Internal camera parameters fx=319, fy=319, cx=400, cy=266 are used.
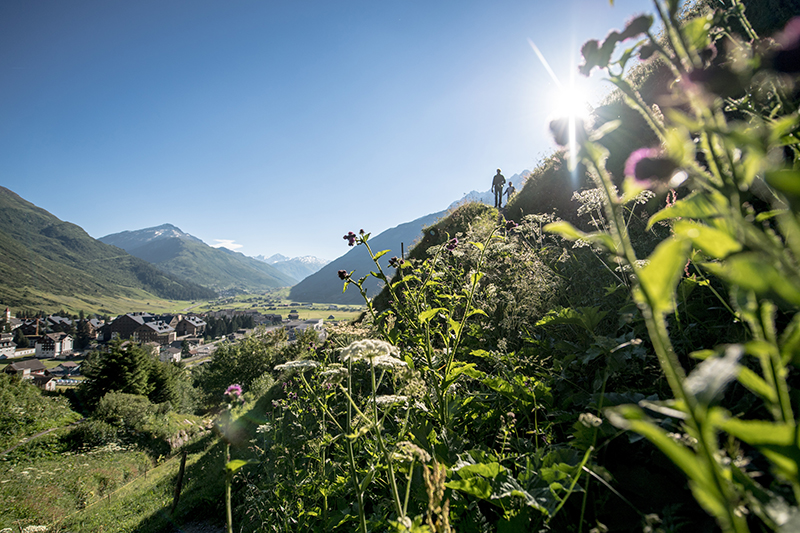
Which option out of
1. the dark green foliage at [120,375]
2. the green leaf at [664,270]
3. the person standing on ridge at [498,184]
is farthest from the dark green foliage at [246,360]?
the green leaf at [664,270]

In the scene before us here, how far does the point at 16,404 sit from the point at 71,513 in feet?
47.6

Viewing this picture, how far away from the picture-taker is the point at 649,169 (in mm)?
677

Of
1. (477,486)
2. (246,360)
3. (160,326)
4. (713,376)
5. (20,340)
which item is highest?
(20,340)

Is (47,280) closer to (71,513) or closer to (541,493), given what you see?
(71,513)

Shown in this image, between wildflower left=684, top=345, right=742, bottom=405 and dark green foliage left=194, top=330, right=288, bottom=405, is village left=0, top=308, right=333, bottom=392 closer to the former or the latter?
dark green foliage left=194, top=330, right=288, bottom=405

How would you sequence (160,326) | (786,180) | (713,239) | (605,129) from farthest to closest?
(160,326) → (605,129) → (713,239) → (786,180)

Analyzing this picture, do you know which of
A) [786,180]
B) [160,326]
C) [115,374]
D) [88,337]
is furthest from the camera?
[160,326]

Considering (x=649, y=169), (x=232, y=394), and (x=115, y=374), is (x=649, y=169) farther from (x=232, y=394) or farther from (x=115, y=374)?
(x=115, y=374)

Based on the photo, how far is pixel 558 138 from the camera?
886mm

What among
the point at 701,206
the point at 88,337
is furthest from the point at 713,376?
the point at 88,337

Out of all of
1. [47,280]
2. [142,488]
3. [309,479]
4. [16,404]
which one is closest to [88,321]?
[47,280]

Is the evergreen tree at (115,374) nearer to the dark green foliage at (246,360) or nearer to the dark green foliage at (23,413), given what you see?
the dark green foliage at (23,413)

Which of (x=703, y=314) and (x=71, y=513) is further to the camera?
(x=71, y=513)

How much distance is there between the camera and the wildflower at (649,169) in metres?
0.66
